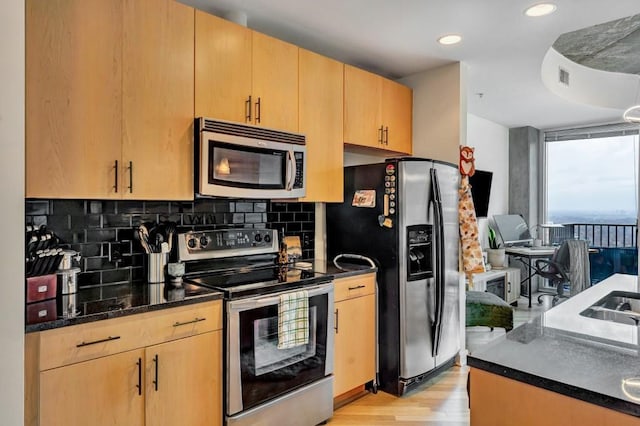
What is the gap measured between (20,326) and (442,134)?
3.13 m

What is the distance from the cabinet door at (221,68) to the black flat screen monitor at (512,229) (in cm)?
453

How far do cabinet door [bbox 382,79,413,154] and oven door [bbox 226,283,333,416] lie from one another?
1557 mm

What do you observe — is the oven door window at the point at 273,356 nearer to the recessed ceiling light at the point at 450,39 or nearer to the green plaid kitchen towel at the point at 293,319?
the green plaid kitchen towel at the point at 293,319

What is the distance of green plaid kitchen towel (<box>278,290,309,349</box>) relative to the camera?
2.24m

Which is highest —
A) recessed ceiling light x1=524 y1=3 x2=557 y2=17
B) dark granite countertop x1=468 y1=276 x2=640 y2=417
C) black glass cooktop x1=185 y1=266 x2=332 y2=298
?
recessed ceiling light x1=524 y1=3 x2=557 y2=17

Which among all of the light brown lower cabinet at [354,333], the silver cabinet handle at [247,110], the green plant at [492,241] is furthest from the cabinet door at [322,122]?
the green plant at [492,241]

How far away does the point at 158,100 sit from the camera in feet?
6.85

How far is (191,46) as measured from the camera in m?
2.21

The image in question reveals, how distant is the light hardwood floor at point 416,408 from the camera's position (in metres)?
2.55

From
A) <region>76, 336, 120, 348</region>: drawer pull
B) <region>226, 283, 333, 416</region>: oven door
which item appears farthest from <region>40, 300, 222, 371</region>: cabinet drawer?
<region>226, 283, 333, 416</region>: oven door

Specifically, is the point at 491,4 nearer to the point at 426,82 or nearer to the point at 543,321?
the point at 426,82

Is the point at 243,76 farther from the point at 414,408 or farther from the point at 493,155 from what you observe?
the point at 493,155

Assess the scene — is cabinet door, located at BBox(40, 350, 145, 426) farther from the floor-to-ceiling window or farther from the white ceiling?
the floor-to-ceiling window

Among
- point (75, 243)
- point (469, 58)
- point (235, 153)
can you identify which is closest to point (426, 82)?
point (469, 58)
